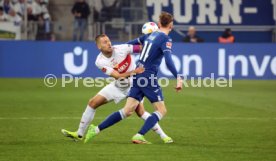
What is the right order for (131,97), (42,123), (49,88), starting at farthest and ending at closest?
(49,88)
(42,123)
(131,97)

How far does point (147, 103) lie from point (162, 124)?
5.00 metres

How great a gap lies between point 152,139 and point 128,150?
1.54m

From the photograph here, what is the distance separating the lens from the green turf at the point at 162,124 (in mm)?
9977

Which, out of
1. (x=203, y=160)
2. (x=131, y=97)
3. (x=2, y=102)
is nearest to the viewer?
(x=203, y=160)

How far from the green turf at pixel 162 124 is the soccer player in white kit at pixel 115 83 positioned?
29 centimetres

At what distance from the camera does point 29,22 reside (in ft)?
91.0

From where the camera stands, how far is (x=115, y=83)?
37.7ft

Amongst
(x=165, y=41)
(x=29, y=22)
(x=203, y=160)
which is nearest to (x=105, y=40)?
(x=165, y=41)

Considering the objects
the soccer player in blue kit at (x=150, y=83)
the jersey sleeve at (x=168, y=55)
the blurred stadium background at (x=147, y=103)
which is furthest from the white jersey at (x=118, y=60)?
the blurred stadium background at (x=147, y=103)

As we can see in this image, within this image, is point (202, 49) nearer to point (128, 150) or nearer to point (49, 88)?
point (49, 88)

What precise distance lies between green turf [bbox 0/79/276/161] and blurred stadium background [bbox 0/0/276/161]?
2cm

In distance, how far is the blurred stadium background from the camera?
421 inches

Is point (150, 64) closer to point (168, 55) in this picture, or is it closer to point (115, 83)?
point (168, 55)

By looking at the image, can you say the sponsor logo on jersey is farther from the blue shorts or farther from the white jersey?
the blue shorts
